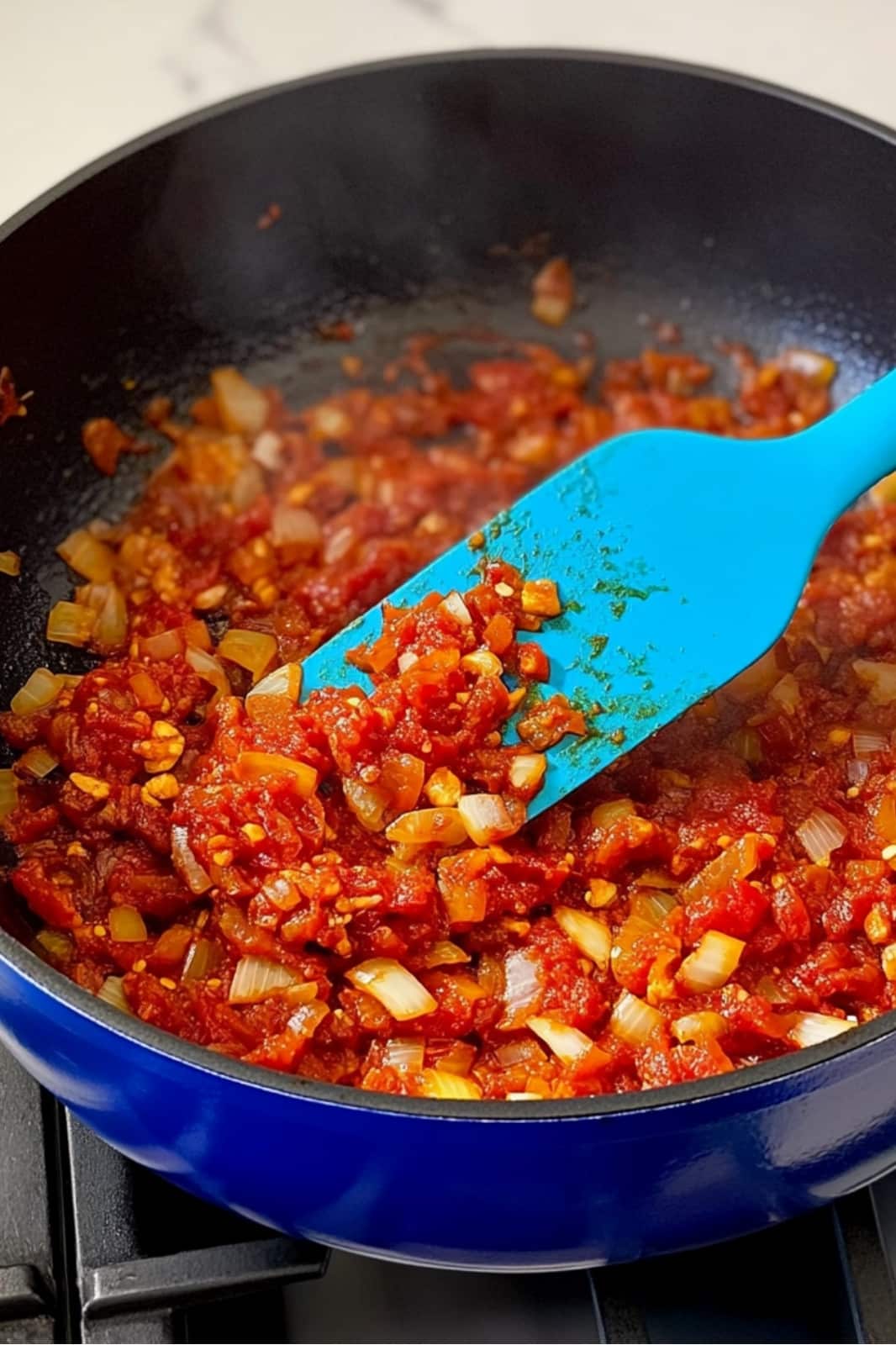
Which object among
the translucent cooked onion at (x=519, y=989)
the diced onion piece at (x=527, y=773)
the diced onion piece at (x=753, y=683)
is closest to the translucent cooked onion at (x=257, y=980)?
the translucent cooked onion at (x=519, y=989)

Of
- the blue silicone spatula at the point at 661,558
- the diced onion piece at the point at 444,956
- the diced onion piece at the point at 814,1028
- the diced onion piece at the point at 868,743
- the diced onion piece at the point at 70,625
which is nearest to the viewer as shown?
the diced onion piece at the point at 814,1028

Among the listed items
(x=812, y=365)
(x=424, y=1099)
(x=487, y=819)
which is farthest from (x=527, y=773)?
(x=812, y=365)

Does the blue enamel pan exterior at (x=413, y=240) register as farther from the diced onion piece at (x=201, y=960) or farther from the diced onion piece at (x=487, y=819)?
the diced onion piece at (x=487, y=819)

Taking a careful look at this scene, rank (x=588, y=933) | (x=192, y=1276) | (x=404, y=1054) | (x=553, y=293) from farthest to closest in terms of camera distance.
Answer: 1. (x=553, y=293)
2. (x=588, y=933)
3. (x=404, y=1054)
4. (x=192, y=1276)

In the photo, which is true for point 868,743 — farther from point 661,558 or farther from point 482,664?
point 482,664

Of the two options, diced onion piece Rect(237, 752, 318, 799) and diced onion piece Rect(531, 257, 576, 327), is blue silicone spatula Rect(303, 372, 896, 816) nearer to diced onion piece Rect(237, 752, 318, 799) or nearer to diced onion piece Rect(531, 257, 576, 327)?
diced onion piece Rect(237, 752, 318, 799)
